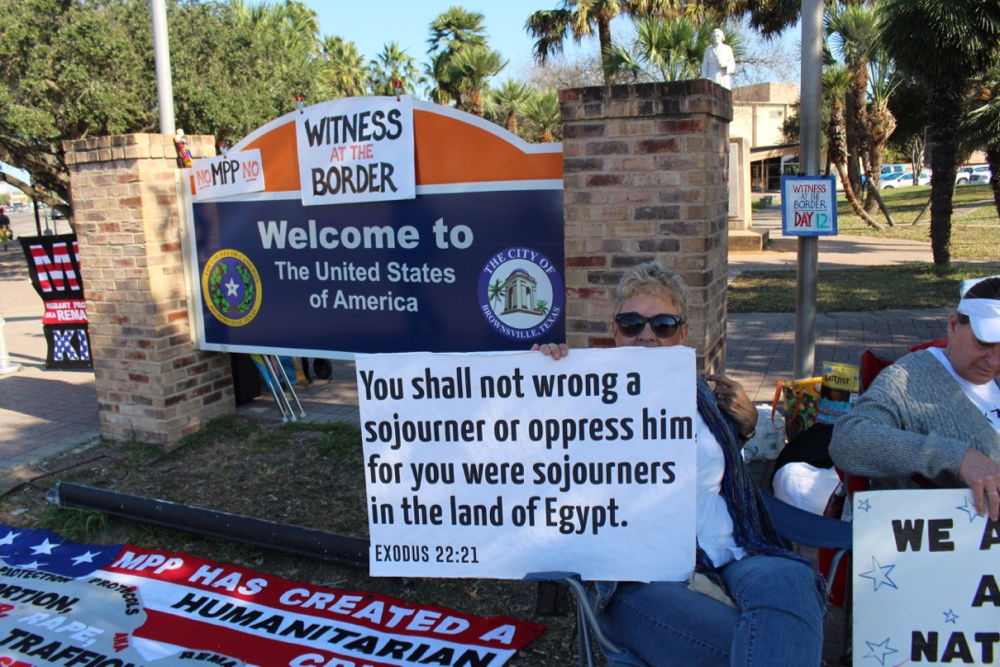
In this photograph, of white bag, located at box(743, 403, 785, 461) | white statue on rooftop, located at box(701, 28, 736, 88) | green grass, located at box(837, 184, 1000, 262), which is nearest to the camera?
white bag, located at box(743, 403, 785, 461)

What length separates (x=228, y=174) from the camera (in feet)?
16.8

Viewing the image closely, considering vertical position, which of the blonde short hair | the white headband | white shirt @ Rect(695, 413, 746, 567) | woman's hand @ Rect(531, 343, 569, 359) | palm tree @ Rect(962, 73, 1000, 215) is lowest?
white shirt @ Rect(695, 413, 746, 567)

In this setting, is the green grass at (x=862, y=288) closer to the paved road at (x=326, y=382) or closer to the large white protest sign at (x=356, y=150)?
the paved road at (x=326, y=382)

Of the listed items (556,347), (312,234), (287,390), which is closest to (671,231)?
(556,347)

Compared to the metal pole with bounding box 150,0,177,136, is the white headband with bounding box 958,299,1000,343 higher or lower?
lower

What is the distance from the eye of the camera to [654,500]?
7.84ft

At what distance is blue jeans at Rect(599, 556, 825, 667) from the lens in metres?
2.03

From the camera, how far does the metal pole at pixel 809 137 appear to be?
16.1ft

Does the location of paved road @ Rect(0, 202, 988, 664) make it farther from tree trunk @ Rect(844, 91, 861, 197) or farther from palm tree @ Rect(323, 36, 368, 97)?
palm tree @ Rect(323, 36, 368, 97)

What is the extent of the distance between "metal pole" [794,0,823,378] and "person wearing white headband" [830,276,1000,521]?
2459 mm

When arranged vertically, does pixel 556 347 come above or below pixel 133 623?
above

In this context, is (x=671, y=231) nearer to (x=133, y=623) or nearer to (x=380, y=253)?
(x=380, y=253)

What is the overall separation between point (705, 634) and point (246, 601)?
2257 millimetres

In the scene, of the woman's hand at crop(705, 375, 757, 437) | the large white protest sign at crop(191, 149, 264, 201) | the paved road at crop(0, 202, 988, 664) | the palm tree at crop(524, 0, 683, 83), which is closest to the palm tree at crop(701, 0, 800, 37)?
the palm tree at crop(524, 0, 683, 83)
